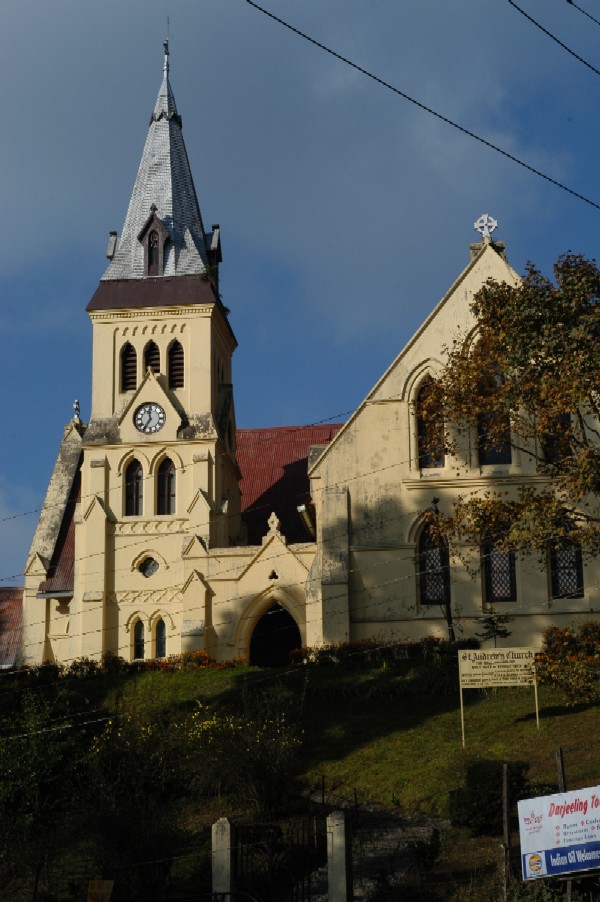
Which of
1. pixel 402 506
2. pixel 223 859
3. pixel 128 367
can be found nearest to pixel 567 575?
pixel 402 506

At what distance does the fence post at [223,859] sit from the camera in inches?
968

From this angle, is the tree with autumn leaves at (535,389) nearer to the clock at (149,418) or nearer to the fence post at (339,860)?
the fence post at (339,860)

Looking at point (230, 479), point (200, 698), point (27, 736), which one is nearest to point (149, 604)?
point (230, 479)

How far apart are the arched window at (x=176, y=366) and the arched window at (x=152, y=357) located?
493mm

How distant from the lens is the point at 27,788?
98.3 feet

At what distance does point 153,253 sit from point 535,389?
93.5 ft

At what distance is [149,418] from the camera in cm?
5331

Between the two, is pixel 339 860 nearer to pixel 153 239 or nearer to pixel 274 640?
pixel 274 640

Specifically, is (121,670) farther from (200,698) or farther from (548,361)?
(548,361)

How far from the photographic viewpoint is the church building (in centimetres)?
4566

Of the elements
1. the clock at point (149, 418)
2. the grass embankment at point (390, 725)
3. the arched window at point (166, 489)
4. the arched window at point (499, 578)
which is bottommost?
the grass embankment at point (390, 725)

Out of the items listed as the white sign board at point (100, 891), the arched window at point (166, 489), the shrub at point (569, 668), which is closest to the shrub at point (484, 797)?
the shrub at point (569, 668)

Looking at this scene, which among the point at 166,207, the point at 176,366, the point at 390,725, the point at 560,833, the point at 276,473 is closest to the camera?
the point at 560,833

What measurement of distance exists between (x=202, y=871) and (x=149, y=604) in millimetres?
25686
